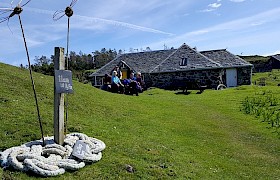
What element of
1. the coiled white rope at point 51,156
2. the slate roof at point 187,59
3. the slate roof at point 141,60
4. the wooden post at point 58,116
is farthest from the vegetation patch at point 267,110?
the slate roof at point 141,60

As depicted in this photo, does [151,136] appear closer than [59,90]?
No

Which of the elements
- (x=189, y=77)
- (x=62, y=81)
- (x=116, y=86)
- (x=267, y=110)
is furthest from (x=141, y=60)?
(x=62, y=81)

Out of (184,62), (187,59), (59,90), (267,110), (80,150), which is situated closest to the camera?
(80,150)

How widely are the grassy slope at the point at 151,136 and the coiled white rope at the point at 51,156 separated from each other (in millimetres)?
157

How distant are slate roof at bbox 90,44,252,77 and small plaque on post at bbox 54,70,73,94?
2772cm

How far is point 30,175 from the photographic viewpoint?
19.4 feet

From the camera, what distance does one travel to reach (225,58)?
118 feet

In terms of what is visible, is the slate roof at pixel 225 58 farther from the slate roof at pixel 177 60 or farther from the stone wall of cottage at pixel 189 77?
the stone wall of cottage at pixel 189 77

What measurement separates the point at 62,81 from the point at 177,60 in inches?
1185

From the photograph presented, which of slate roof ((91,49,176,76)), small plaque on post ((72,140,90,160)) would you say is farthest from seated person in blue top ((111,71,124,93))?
slate roof ((91,49,176,76))

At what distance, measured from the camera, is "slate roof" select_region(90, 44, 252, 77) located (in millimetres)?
34812

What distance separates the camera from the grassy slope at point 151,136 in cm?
715

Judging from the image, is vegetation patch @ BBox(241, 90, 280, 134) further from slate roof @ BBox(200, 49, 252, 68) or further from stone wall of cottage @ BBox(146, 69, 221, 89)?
slate roof @ BBox(200, 49, 252, 68)

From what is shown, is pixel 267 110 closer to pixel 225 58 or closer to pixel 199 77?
pixel 199 77
